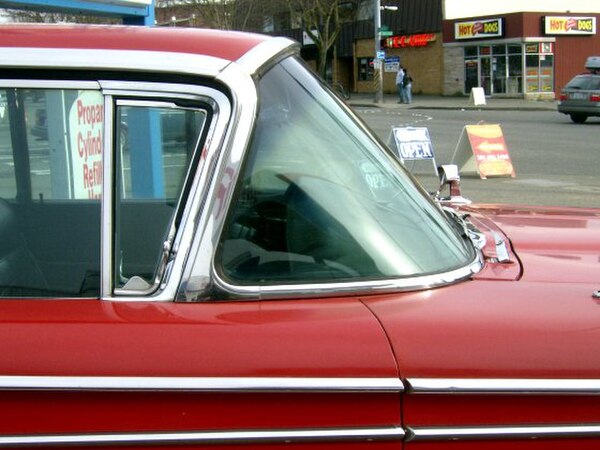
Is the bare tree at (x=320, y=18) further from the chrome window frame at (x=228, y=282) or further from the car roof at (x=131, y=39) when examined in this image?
the chrome window frame at (x=228, y=282)

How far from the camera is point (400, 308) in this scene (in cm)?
185

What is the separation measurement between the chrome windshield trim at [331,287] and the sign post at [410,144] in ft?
36.5

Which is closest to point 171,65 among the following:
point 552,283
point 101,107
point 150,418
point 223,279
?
point 101,107

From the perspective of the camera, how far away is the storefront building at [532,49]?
37719 mm

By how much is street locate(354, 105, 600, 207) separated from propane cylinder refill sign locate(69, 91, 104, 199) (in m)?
9.38

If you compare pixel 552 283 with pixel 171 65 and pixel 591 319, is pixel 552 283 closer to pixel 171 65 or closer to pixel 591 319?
pixel 591 319

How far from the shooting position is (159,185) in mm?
2186

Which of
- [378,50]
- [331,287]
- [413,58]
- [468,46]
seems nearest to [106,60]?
[331,287]

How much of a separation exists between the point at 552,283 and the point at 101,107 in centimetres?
124

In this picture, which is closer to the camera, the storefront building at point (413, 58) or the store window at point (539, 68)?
the store window at point (539, 68)

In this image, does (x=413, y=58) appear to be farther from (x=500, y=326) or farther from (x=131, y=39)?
(x=500, y=326)

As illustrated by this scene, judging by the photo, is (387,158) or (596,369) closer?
(596,369)

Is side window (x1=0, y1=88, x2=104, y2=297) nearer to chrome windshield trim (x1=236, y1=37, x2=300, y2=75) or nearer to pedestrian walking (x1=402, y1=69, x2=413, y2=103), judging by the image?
chrome windshield trim (x1=236, y1=37, x2=300, y2=75)

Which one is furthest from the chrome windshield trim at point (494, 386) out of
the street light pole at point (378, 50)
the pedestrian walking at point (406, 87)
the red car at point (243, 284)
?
the pedestrian walking at point (406, 87)
